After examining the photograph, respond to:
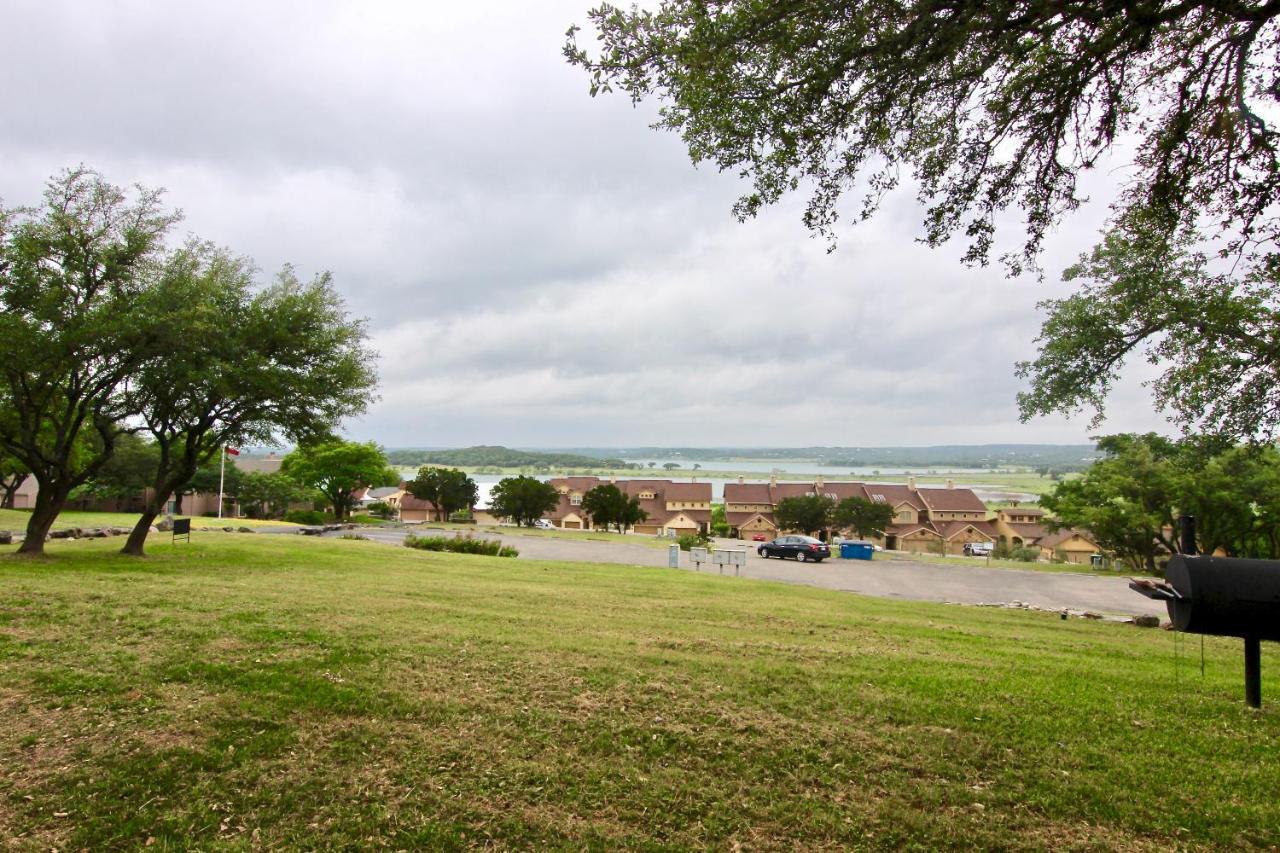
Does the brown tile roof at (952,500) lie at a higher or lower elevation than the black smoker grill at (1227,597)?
lower

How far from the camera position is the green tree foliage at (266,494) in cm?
5878

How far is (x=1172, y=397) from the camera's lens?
39.3ft

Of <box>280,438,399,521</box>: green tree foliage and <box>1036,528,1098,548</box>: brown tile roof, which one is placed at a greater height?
<box>280,438,399,521</box>: green tree foliage

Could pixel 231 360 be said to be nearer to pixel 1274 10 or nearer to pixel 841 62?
pixel 841 62

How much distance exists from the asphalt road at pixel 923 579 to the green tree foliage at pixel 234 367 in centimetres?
1065

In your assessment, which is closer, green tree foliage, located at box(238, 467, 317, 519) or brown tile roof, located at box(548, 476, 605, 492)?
green tree foliage, located at box(238, 467, 317, 519)

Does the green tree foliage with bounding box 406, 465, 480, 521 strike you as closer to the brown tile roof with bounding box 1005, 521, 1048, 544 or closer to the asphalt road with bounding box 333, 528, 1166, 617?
the asphalt road with bounding box 333, 528, 1166, 617

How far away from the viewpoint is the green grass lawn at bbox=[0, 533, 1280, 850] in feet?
12.7

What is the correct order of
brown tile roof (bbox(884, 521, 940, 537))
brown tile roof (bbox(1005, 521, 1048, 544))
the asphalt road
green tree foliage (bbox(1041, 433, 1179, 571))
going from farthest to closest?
brown tile roof (bbox(1005, 521, 1048, 544)) → brown tile roof (bbox(884, 521, 940, 537)) → green tree foliage (bbox(1041, 433, 1179, 571)) → the asphalt road

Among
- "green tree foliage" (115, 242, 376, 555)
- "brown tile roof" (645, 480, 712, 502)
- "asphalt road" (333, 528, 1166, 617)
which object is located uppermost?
"green tree foliage" (115, 242, 376, 555)

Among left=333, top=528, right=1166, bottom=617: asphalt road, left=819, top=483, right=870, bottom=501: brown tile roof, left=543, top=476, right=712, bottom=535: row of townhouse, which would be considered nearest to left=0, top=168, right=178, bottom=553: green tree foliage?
left=333, top=528, right=1166, bottom=617: asphalt road

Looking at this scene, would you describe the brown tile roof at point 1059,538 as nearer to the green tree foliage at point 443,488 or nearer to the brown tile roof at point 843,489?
the brown tile roof at point 843,489

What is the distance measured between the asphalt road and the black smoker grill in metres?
14.8

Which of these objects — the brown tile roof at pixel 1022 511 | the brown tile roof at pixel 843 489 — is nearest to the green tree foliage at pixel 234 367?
the brown tile roof at pixel 843 489
